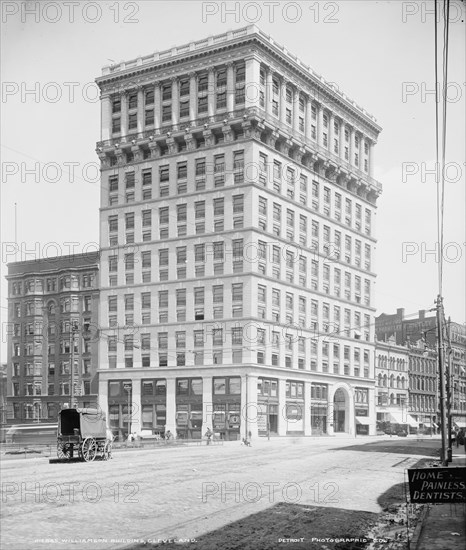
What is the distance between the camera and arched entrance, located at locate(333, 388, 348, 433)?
94000 millimetres

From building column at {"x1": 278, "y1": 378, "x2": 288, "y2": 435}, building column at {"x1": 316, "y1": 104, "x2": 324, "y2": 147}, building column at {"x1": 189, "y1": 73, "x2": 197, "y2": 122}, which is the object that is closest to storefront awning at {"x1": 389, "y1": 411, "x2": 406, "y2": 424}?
building column at {"x1": 278, "y1": 378, "x2": 288, "y2": 435}

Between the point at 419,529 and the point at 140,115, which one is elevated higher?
the point at 140,115

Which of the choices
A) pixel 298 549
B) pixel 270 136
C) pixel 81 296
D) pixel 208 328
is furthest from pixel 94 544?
pixel 81 296

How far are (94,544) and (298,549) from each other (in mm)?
3733

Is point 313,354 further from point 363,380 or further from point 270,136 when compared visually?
point 270,136

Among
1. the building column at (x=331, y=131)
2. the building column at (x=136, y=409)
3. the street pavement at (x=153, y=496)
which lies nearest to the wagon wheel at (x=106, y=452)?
the street pavement at (x=153, y=496)

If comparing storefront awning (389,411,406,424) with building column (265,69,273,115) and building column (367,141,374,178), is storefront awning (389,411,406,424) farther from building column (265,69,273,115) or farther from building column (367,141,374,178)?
building column (265,69,273,115)

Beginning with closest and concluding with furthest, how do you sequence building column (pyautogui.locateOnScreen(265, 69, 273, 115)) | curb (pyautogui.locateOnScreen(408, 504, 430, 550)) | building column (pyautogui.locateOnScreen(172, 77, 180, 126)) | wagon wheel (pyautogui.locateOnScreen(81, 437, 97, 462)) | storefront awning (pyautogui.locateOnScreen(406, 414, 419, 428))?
curb (pyautogui.locateOnScreen(408, 504, 430, 550)), wagon wheel (pyautogui.locateOnScreen(81, 437, 97, 462)), building column (pyautogui.locateOnScreen(265, 69, 273, 115)), building column (pyautogui.locateOnScreen(172, 77, 180, 126)), storefront awning (pyautogui.locateOnScreen(406, 414, 419, 428))

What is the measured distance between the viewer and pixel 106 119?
89.6 meters

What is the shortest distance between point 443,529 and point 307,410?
7190 cm

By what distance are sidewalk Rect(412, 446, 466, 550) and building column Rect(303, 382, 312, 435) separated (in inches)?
2674

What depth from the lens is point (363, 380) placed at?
98938mm

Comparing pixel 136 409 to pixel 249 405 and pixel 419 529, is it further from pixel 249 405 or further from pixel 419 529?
pixel 419 529

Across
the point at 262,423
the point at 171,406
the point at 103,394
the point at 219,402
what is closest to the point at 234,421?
the point at 219,402
